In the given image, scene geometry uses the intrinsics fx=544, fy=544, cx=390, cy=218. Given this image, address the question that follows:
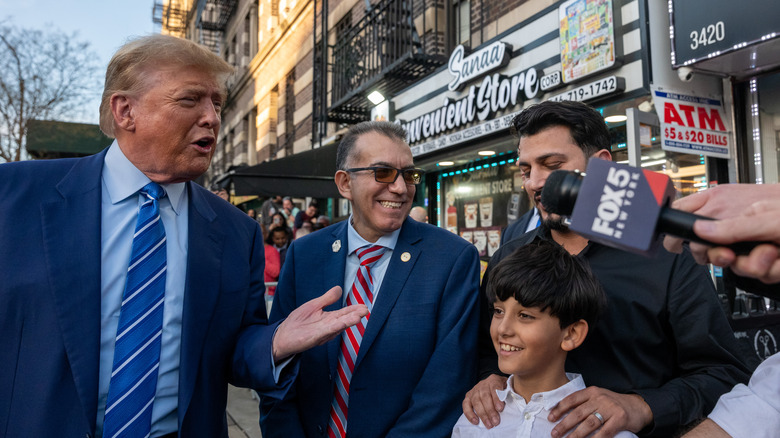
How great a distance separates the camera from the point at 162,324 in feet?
6.19

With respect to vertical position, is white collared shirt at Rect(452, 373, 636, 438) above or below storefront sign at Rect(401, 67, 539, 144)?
below

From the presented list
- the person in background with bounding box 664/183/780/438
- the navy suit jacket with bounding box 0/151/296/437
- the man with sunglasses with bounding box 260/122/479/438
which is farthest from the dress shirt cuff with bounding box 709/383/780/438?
the navy suit jacket with bounding box 0/151/296/437

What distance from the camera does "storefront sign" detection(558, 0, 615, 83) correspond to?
5.30m

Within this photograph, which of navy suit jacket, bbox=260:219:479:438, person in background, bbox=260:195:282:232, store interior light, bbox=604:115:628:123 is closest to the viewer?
navy suit jacket, bbox=260:219:479:438

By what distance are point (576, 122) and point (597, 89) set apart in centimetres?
350

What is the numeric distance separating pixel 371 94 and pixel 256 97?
11.7 meters

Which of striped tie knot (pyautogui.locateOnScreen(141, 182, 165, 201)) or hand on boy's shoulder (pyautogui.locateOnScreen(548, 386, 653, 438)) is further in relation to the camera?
striped tie knot (pyautogui.locateOnScreen(141, 182, 165, 201))

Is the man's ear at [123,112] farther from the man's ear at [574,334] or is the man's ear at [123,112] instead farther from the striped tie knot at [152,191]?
the man's ear at [574,334]

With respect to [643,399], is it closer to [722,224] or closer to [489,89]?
[722,224]

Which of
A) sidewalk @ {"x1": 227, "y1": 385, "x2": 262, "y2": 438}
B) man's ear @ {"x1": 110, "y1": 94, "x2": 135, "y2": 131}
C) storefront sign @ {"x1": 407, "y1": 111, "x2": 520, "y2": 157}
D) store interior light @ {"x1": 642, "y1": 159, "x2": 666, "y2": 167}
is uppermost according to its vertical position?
storefront sign @ {"x1": 407, "y1": 111, "x2": 520, "y2": 157}

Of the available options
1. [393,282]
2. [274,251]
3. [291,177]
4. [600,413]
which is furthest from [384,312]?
[274,251]

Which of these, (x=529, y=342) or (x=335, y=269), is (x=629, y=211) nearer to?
(x=529, y=342)

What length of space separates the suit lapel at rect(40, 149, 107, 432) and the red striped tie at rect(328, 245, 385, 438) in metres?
0.90

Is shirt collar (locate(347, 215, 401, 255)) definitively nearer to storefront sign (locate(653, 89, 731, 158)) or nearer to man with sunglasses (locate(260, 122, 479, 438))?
man with sunglasses (locate(260, 122, 479, 438))
